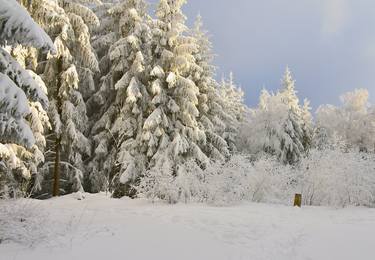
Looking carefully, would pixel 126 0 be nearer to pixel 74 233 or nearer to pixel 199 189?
pixel 199 189

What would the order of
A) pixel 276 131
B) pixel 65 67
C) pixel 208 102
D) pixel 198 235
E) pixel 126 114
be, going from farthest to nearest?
1. pixel 276 131
2. pixel 208 102
3. pixel 126 114
4. pixel 65 67
5. pixel 198 235

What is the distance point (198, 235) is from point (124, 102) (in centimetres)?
1368

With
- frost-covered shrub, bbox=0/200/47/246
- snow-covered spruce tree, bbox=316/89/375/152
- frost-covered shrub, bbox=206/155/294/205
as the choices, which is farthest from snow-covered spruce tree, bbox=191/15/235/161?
snow-covered spruce tree, bbox=316/89/375/152

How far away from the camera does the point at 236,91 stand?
46344 mm

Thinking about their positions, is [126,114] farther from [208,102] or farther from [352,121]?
[352,121]

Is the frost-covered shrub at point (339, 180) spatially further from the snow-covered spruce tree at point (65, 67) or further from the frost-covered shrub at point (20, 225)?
the snow-covered spruce tree at point (65, 67)

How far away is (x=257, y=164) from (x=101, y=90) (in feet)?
35.0

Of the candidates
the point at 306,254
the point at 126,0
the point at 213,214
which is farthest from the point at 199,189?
the point at 126,0

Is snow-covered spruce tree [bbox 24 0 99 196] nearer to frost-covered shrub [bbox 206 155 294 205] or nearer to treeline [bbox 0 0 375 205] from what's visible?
treeline [bbox 0 0 375 205]

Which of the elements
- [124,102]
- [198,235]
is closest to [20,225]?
[198,235]

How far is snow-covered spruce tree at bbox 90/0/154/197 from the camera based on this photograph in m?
20.6

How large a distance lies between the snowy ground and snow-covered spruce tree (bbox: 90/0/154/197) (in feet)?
26.1

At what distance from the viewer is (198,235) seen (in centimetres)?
934

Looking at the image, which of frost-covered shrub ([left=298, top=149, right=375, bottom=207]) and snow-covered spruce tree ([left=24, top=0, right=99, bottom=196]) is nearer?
frost-covered shrub ([left=298, top=149, right=375, bottom=207])
